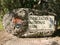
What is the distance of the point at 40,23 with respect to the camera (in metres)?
8.27

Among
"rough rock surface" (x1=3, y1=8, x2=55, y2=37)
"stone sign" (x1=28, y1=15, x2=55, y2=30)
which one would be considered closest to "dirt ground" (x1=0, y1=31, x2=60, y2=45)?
"rough rock surface" (x1=3, y1=8, x2=55, y2=37)

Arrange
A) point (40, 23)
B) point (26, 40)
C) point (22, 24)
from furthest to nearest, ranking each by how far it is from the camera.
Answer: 1. point (40, 23)
2. point (22, 24)
3. point (26, 40)

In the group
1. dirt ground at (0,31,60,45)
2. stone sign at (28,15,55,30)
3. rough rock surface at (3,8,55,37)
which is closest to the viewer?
dirt ground at (0,31,60,45)

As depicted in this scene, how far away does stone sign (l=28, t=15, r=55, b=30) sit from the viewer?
27.0 ft

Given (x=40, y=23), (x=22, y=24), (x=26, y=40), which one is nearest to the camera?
(x=26, y=40)

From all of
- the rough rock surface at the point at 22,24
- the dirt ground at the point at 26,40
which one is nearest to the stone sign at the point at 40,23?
the rough rock surface at the point at 22,24

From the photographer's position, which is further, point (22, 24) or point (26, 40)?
point (22, 24)

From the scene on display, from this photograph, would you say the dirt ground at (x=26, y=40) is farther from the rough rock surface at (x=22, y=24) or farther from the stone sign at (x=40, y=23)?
the stone sign at (x=40, y=23)

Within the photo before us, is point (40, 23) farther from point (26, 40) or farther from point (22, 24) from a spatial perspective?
point (26, 40)

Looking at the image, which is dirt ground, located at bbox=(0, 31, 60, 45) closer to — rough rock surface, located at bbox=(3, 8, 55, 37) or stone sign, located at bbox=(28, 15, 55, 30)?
rough rock surface, located at bbox=(3, 8, 55, 37)

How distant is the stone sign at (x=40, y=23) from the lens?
823 centimetres

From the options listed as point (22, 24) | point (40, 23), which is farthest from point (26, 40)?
point (40, 23)

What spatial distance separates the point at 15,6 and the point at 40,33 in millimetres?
1824

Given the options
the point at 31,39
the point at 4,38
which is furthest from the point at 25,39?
the point at 4,38
